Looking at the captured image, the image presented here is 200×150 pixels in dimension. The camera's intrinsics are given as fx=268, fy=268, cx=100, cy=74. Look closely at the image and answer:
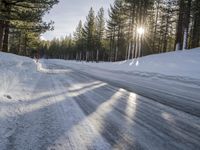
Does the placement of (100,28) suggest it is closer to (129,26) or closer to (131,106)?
Result: (129,26)

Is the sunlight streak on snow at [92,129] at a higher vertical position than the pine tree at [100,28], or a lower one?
lower

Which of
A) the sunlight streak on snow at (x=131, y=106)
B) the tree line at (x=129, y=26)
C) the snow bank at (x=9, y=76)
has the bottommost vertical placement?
the sunlight streak on snow at (x=131, y=106)

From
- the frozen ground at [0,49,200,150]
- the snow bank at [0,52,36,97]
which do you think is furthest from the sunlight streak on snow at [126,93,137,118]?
the snow bank at [0,52,36,97]

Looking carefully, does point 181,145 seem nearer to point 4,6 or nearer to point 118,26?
point 4,6

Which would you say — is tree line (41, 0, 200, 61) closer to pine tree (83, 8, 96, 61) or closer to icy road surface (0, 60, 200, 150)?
pine tree (83, 8, 96, 61)

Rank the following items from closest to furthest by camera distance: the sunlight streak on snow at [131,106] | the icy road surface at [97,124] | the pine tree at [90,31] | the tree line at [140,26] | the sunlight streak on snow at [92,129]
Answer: the icy road surface at [97,124] < the sunlight streak on snow at [92,129] < the sunlight streak on snow at [131,106] < the tree line at [140,26] < the pine tree at [90,31]

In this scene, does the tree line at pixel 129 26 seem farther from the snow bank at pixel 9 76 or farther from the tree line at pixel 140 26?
the snow bank at pixel 9 76

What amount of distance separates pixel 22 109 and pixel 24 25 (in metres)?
23.6

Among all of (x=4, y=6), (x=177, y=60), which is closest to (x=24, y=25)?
(x=4, y=6)

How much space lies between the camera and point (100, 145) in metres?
3.57

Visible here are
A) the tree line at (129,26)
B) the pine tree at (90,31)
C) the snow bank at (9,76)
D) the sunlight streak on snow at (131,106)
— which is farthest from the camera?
the pine tree at (90,31)

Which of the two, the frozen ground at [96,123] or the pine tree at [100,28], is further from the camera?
the pine tree at [100,28]

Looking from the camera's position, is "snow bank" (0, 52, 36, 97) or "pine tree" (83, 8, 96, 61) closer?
"snow bank" (0, 52, 36, 97)

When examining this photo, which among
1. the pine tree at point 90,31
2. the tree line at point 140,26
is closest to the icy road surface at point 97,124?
the tree line at point 140,26
